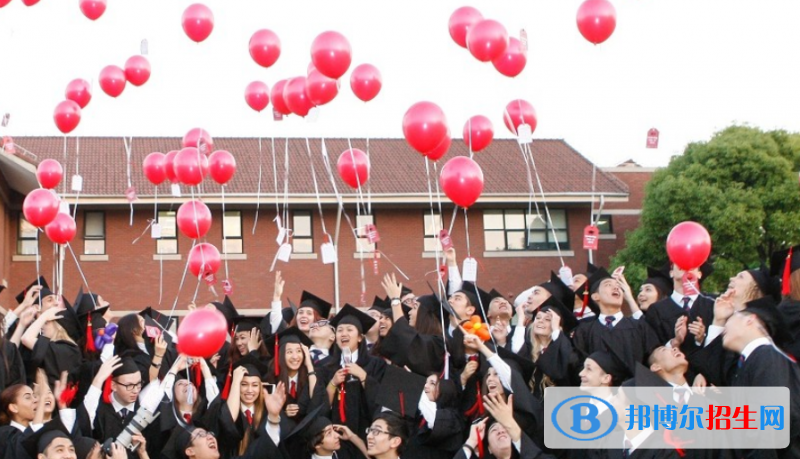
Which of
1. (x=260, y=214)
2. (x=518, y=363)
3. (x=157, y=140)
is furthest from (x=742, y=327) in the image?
(x=157, y=140)

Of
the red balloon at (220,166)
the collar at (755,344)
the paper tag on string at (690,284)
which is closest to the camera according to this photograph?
the collar at (755,344)

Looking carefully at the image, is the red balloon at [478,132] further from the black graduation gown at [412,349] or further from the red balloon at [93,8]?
the red balloon at [93,8]

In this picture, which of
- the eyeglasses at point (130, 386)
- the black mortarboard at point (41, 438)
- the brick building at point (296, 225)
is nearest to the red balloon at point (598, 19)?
the eyeglasses at point (130, 386)

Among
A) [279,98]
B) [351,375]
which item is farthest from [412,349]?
[279,98]

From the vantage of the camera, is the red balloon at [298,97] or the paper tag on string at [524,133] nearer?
the paper tag on string at [524,133]

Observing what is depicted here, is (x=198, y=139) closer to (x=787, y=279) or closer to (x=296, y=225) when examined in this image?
(x=787, y=279)

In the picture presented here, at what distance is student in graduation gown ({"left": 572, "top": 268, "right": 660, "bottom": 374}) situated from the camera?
785 cm

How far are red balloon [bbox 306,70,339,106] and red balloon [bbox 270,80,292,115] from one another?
0.90 meters

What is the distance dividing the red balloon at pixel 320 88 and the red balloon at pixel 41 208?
288 centimetres

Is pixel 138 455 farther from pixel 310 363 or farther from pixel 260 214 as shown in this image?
pixel 260 214

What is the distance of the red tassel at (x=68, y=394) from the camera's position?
7.63 m

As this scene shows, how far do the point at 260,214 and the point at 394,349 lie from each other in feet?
55.5

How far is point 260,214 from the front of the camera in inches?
978

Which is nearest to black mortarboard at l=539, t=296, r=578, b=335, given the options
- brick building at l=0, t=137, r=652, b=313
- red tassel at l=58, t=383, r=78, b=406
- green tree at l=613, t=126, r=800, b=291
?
red tassel at l=58, t=383, r=78, b=406
